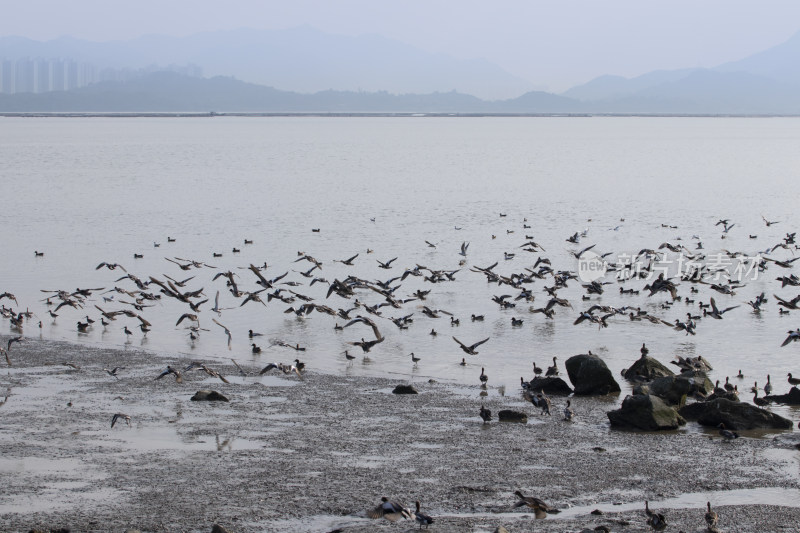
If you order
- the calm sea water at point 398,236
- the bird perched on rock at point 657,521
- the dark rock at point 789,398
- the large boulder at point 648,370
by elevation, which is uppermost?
the bird perched on rock at point 657,521

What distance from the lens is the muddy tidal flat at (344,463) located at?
38.2 ft

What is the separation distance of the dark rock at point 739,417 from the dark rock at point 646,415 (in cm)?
51

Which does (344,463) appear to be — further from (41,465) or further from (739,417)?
(739,417)

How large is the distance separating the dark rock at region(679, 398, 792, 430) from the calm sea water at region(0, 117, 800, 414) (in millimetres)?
4106

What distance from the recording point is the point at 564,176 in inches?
3484

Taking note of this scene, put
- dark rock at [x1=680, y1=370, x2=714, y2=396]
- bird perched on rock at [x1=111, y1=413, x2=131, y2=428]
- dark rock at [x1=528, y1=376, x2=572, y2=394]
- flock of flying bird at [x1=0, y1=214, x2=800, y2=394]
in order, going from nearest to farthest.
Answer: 1. bird perched on rock at [x1=111, y1=413, x2=131, y2=428]
2. dark rock at [x1=680, y1=370, x2=714, y2=396]
3. dark rock at [x1=528, y1=376, x2=572, y2=394]
4. flock of flying bird at [x1=0, y1=214, x2=800, y2=394]

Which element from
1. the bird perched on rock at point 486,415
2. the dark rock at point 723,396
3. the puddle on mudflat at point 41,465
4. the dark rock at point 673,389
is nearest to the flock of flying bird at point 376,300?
the bird perched on rock at point 486,415

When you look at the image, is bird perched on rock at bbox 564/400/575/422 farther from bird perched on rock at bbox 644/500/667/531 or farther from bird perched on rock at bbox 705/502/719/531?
bird perched on rock at bbox 705/502/719/531

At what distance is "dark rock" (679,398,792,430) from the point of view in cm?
1549

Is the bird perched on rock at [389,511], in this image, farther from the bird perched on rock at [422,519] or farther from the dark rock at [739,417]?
the dark rock at [739,417]

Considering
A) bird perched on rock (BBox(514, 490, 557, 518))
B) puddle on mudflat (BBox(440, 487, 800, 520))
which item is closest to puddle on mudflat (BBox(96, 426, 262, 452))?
puddle on mudflat (BBox(440, 487, 800, 520))

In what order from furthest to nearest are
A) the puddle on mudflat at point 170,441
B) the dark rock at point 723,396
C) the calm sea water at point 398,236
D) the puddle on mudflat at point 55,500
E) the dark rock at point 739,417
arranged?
1. the calm sea water at point 398,236
2. the dark rock at point 723,396
3. the dark rock at point 739,417
4. the puddle on mudflat at point 170,441
5. the puddle on mudflat at point 55,500

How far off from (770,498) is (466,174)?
77.8m

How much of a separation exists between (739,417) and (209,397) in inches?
352
